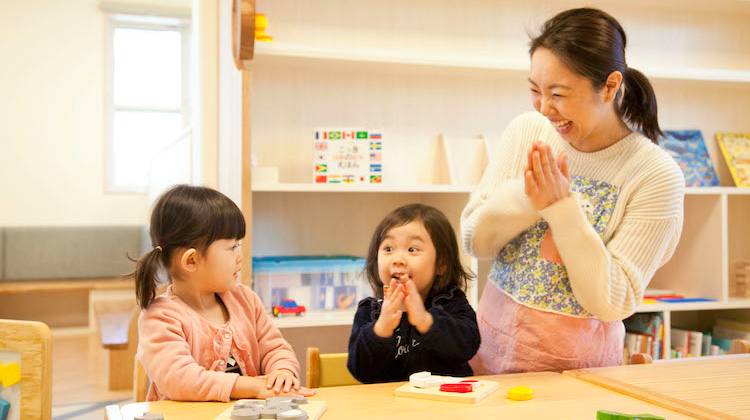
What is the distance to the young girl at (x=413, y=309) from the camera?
4.09 feet

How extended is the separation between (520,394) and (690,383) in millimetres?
332

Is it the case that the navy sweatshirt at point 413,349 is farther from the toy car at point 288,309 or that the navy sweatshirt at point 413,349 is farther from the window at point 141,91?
the window at point 141,91

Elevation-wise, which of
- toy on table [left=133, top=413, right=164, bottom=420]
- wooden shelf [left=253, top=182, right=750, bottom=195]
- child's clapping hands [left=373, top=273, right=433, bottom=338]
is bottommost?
toy on table [left=133, top=413, right=164, bottom=420]

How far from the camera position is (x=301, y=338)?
2705 mm

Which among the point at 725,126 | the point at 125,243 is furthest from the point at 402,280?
the point at 125,243

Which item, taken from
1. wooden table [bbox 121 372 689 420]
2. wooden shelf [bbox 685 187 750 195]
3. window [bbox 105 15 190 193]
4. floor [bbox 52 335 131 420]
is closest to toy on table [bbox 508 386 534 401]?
wooden table [bbox 121 372 689 420]

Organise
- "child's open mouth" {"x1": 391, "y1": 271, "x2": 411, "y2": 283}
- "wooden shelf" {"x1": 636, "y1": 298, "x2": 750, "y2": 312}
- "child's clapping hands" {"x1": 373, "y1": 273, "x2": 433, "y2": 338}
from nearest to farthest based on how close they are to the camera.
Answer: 1. "child's clapping hands" {"x1": 373, "y1": 273, "x2": 433, "y2": 338}
2. "child's open mouth" {"x1": 391, "y1": 271, "x2": 411, "y2": 283}
3. "wooden shelf" {"x1": 636, "y1": 298, "x2": 750, "y2": 312}

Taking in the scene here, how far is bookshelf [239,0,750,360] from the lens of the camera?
261 cm

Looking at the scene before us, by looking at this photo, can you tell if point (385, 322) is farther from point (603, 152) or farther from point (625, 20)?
point (625, 20)

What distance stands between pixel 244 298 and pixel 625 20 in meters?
2.28

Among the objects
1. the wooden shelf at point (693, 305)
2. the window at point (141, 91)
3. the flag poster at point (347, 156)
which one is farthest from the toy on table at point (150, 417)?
the window at point (141, 91)

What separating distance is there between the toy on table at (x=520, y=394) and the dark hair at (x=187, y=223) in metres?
0.59

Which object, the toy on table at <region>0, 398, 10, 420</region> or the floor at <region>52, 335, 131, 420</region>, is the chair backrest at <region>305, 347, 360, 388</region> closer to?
the toy on table at <region>0, 398, 10, 420</region>

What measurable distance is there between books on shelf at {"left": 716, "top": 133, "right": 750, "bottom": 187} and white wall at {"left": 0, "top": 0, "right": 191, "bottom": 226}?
15.0ft
